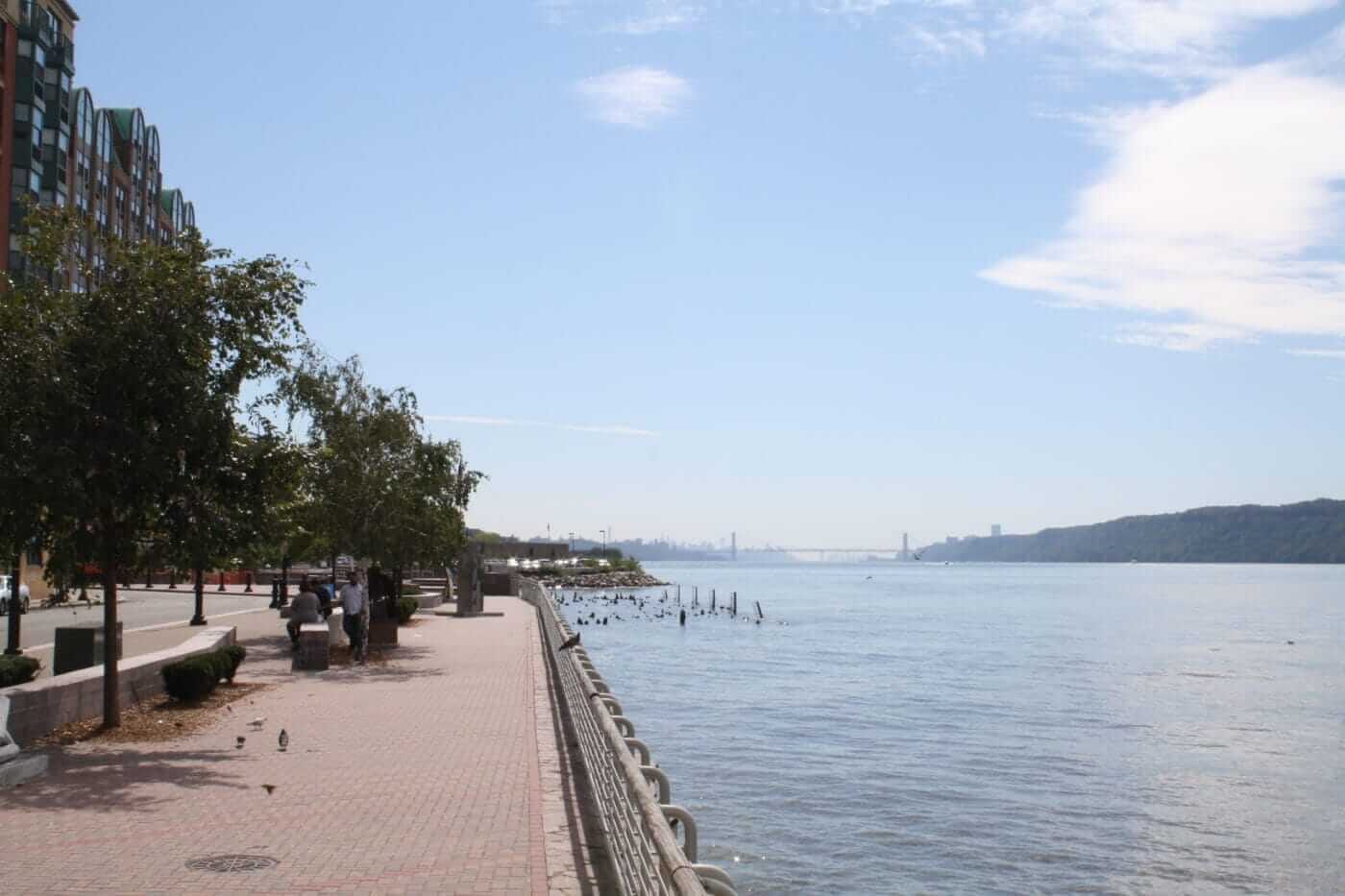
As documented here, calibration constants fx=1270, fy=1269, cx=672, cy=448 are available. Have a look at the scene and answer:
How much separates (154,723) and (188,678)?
1815 mm

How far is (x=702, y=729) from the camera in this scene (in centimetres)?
2955

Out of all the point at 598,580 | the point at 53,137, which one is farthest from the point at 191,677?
the point at 598,580

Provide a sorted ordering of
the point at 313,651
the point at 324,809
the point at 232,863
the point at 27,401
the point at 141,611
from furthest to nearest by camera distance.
Result: the point at 141,611 → the point at 313,651 → the point at 27,401 → the point at 324,809 → the point at 232,863

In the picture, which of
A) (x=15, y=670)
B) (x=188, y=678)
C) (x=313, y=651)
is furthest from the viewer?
(x=313, y=651)

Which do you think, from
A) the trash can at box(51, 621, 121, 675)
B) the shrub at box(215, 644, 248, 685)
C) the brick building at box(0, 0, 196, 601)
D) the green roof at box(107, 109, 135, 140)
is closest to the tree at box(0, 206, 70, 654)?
the trash can at box(51, 621, 121, 675)

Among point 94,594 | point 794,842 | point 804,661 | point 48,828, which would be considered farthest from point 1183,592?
point 48,828

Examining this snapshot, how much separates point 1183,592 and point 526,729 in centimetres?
14950

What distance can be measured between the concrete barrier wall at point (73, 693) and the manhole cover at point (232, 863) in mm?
6099

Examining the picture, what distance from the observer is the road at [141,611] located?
113ft

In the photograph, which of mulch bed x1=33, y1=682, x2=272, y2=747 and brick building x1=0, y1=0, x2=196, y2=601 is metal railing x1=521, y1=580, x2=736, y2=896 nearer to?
mulch bed x1=33, y1=682, x2=272, y2=747

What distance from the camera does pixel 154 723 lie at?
16578 millimetres

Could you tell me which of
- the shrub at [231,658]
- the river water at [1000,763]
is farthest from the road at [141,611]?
the river water at [1000,763]

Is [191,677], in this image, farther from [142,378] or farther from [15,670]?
[142,378]

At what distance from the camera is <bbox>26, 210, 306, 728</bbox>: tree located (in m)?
15.1
